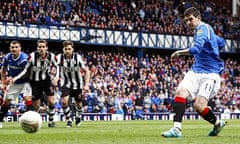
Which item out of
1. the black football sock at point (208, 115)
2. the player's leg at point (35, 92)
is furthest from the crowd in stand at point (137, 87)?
the black football sock at point (208, 115)

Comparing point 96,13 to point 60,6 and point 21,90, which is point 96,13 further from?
point 21,90

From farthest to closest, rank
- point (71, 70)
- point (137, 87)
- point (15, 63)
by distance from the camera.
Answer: point (137, 87)
point (71, 70)
point (15, 63)

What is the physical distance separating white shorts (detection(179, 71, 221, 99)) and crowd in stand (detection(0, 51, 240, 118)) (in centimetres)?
1854

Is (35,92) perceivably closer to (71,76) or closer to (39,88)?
(39,88)

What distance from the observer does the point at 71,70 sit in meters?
19.2

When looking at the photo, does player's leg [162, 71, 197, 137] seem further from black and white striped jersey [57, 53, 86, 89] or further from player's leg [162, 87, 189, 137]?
black and white striped jersey [57, 53, 86, 89]

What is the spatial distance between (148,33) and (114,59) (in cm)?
808

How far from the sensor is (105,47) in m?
48.3

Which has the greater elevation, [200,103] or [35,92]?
[35,92]

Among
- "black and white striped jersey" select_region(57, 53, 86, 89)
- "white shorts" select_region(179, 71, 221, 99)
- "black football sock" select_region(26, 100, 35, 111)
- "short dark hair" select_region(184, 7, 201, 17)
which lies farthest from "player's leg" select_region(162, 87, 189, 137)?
"black and white striped jersey" select_region(57, 53, 86, 89)

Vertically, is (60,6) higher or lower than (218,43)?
higher

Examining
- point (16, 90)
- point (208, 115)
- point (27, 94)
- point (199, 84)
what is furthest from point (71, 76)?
point (199, 84)

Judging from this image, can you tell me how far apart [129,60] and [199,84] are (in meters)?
29.5

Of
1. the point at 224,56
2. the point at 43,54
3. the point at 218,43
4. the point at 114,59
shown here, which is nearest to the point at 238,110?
the point at 114,59
